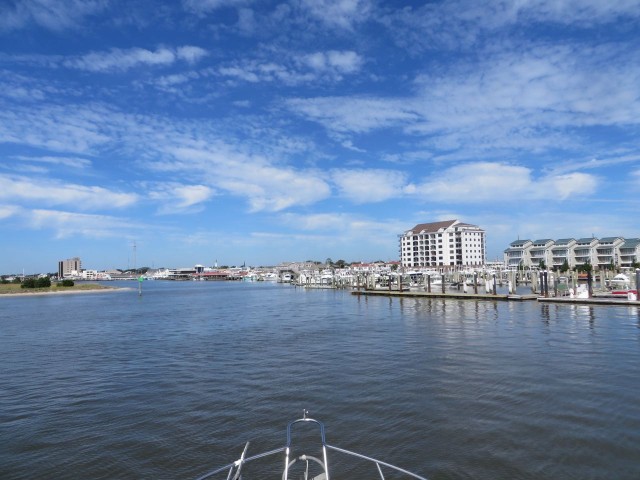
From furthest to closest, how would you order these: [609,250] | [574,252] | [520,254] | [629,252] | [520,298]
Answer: [520,254] < [574,252] < [609,250] < [629,252] < [520,298]

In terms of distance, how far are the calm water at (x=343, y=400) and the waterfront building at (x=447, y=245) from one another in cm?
11525

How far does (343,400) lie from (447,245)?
13265 cm

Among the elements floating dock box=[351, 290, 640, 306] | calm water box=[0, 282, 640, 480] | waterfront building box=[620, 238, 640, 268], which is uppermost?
waterfront building box=[620, 238, 640, 268]

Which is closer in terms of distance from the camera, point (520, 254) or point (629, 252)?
point (629, 252)

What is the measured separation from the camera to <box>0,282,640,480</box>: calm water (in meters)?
9.66

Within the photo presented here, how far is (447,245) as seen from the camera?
14050 centimetres

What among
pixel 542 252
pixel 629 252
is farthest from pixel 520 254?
pixel 629 252

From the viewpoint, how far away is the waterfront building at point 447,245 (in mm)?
140250

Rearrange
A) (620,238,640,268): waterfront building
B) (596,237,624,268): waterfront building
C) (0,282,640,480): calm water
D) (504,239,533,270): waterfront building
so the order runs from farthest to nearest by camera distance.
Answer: (504,239,533,270): waterfront building < (596,237,624,268): waterfront building < (620,238,640,268): waterfront building < (0,282,640,480): calm water

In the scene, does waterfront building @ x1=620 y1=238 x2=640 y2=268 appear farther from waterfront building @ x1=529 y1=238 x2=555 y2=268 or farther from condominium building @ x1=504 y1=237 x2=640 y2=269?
waterfront building @ x1=529 y1=238 x2=555 y2=268

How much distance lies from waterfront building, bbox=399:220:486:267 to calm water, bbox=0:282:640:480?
378 ft

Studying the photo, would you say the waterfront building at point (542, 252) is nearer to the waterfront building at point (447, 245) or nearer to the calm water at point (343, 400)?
the waterfront building at point (447, 245)

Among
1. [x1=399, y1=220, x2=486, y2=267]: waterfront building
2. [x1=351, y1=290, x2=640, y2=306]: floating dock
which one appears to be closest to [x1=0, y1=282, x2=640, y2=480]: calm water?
[x1=351, y1=290, x2=640, y2=306]: floating dock

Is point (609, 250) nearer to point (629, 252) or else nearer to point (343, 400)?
point (629, 252)
